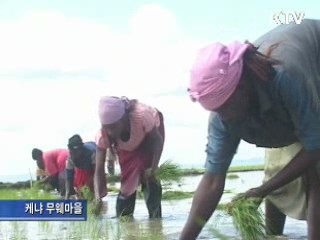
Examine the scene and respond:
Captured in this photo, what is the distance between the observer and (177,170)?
846 centimetres

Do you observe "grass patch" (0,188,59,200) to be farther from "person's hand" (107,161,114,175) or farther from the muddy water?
"person's hand" (107,161,114,175)

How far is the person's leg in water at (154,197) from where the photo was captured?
26.6 ft

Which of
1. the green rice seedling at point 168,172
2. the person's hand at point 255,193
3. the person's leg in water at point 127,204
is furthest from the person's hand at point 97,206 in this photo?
the person's hand at point 255,193

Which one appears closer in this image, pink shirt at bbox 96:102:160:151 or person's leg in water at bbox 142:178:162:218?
pink shirt at bbox 96:102:160:151

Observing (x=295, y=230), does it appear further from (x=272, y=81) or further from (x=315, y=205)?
(x=272, y=81)

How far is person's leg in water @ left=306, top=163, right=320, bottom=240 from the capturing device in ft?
13.5

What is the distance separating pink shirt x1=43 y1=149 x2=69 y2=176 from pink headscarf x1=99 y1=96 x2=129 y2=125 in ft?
18.3

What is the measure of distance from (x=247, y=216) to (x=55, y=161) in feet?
32.2

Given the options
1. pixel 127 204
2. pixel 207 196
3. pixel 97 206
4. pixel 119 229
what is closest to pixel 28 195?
pixel 97 206

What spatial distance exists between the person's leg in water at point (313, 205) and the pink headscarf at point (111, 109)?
10.5ft

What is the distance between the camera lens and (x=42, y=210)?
6039 mm

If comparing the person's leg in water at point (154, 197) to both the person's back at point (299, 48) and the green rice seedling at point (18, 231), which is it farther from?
the person's back at point (299, 48)

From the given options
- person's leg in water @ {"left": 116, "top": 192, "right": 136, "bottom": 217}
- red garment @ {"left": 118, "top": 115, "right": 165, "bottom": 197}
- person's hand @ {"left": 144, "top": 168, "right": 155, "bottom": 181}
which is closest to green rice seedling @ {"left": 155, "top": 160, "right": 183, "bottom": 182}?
person's hand @ {"left": 144, "top": 168, "right": 155, "bottom": 181}

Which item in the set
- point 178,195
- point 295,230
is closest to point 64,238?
point 295,230
